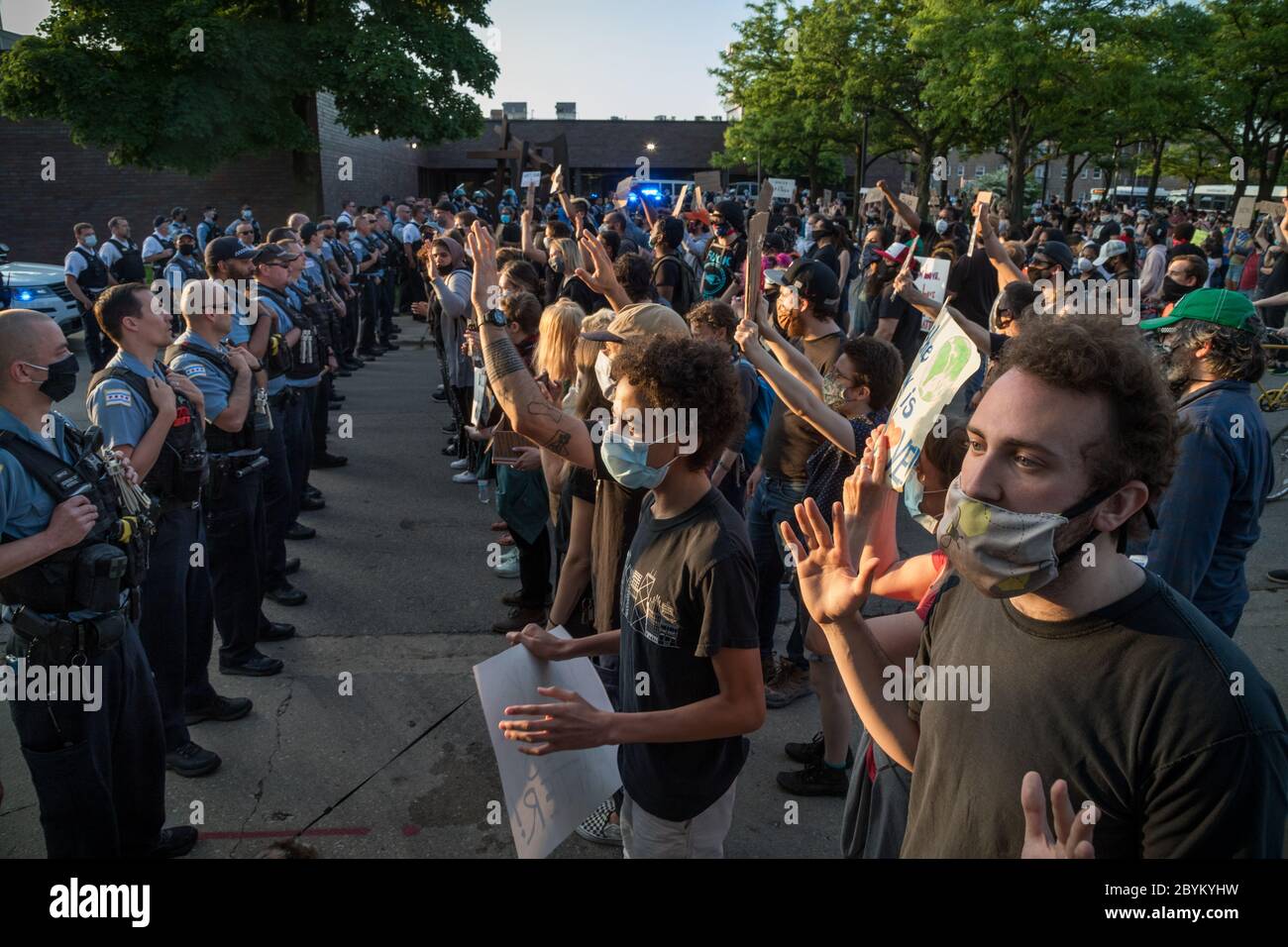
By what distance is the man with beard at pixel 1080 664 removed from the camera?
1.38 metres

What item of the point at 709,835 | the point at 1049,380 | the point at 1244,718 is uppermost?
the point at 1049,380

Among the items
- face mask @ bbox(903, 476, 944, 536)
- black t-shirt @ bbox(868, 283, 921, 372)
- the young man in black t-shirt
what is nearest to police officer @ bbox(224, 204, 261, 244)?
black t-shirt @ bbox(868, 283, 921, 372)

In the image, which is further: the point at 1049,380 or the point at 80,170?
the point at 80,170

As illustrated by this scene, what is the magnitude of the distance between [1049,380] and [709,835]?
1.71 m

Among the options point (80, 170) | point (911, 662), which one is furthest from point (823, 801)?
point (80, 170)

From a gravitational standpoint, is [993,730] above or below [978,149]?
below

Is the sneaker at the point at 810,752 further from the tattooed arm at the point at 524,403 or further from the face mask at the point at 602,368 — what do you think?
the face mask at the point at 602,368

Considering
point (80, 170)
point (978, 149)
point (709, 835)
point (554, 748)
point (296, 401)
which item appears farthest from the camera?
point (978, 149)

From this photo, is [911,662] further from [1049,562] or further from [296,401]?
[296,401]

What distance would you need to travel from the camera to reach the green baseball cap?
3279 millimetres

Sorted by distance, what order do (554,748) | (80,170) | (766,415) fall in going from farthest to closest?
(80,170) < (766,415) < (554,748)

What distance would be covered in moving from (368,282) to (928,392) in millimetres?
13770

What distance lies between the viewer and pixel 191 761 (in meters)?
4.19
